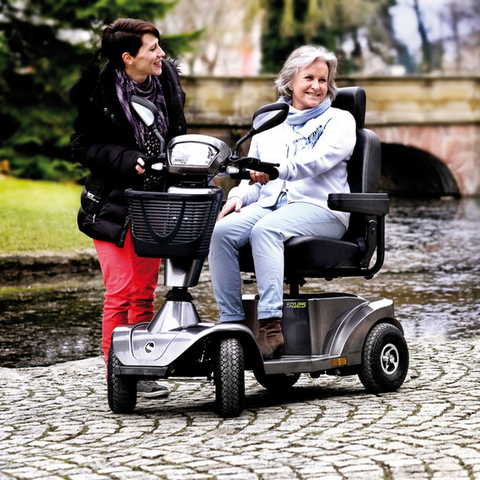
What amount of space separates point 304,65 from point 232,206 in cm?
72

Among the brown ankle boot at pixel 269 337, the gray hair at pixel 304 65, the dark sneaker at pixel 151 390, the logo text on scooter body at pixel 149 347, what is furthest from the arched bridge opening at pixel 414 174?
the logo text on scooter body at pixel 149 347

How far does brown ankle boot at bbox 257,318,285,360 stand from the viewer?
4781mm

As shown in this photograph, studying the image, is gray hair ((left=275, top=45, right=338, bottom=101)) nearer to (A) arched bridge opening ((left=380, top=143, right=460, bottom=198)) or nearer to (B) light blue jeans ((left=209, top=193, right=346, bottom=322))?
(B) light blue jeans ((left=209, top=193, right=346, bottom=322))

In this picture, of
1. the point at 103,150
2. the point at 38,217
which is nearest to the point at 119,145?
the point at 103,150

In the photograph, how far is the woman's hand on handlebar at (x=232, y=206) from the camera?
5.11 metres

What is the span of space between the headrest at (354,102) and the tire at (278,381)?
4.01 ft

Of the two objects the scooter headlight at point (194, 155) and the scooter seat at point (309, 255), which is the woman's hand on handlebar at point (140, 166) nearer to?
the scooter headlight at point (194, 155)

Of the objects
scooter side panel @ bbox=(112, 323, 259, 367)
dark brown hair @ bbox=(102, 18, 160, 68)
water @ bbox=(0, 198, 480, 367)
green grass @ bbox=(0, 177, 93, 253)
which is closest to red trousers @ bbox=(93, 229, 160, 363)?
scooter side panel @ bbox=(112, 323, 259, 367)

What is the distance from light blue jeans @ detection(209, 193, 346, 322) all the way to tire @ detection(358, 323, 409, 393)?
19.4 inches

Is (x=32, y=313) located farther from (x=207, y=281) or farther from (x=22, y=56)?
(x=22, y=56)

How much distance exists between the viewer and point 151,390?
516 cm

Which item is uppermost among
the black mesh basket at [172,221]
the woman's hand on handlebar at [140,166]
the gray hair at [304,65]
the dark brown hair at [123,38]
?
the dark brown hair at [123,38]

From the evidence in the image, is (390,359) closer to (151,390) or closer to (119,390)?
(151,390)

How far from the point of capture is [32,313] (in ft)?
28.7
